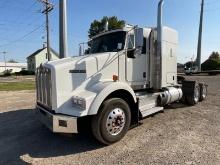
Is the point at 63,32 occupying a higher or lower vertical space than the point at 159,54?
higher

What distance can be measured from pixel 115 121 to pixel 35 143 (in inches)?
76.9

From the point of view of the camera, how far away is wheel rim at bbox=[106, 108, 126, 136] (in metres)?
5.77

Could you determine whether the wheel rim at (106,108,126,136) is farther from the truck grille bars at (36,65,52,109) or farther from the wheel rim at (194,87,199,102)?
the wheel rim at (194,87,199,102)

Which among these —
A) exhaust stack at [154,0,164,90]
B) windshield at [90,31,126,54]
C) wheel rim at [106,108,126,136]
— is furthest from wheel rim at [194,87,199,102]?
wheel rim at [106,108,126,136]

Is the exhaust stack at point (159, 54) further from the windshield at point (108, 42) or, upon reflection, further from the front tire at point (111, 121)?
the front tire at point (111, 121)

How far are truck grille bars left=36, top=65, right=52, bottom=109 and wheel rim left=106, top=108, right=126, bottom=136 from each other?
4.40 feet

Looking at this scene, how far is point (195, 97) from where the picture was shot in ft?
34.9

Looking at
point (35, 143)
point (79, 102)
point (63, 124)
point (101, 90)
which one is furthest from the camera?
point (35, 143)

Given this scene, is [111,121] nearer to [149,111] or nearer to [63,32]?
[149,111]

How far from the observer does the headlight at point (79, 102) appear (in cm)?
533

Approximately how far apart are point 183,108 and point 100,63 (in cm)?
481

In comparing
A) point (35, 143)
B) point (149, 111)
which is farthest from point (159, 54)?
point (35, 143)

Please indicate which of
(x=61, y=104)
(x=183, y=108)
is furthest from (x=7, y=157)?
(x=183, y=108)

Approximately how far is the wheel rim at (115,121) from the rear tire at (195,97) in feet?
16.9
